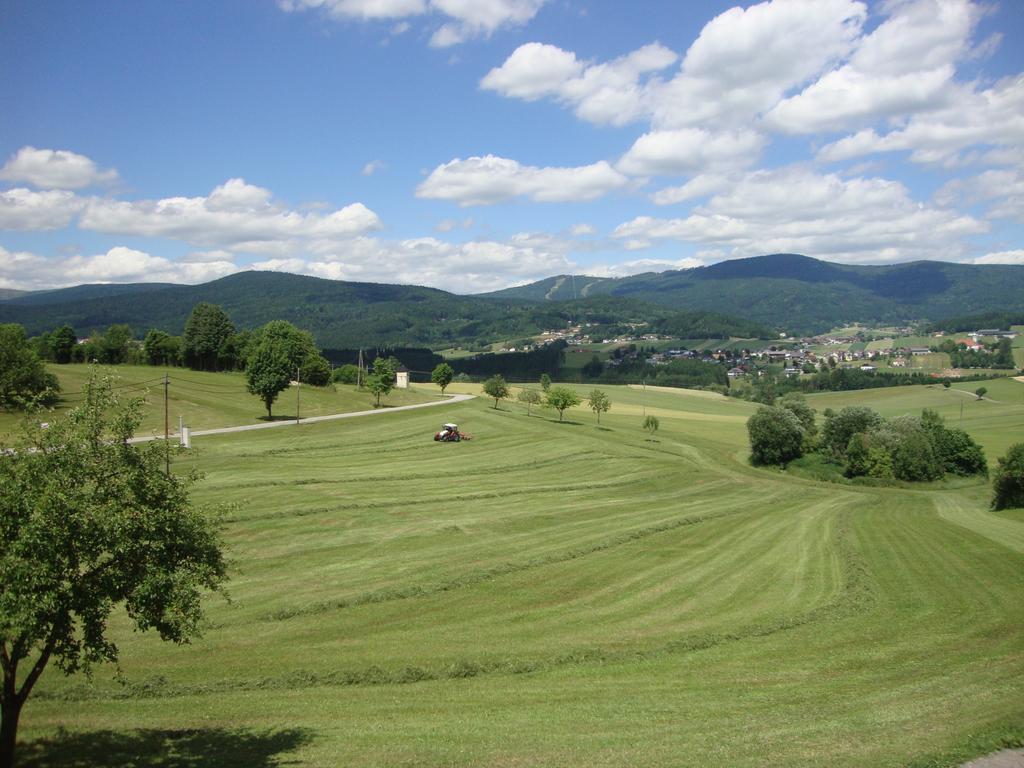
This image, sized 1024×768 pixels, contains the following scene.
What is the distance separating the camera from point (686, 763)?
50.3 ft

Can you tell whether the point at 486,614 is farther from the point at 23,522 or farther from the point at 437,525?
the point at 23,522

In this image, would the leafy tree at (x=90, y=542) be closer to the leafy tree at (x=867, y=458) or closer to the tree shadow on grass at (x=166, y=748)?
the tree shadow on grass at (x=166, y=748)

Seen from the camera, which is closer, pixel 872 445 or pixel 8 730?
pixel 8 730

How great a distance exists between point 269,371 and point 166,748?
226 feet

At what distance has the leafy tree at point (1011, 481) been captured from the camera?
57812 millimetres

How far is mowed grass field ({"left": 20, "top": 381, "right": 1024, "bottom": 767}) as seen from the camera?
16625 mm

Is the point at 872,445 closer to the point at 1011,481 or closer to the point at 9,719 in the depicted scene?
the point at 1011,481

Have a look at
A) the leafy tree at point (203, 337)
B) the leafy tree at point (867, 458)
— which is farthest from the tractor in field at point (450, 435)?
A: the leafy tree at point (203, 337)

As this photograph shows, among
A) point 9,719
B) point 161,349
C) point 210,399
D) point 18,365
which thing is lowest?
point 9,719

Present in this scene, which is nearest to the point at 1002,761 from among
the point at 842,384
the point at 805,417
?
the point at 805,417

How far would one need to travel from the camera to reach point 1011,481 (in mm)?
58656

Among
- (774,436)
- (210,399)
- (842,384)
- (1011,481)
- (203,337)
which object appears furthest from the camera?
(842,384)

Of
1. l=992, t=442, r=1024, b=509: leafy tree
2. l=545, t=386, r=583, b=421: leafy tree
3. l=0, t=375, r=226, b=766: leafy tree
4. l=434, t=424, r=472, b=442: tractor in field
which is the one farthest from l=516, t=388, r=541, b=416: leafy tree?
l=0, t=375, r=226, b=766: leafy tree

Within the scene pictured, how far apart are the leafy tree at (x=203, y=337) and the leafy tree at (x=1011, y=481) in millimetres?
125369
